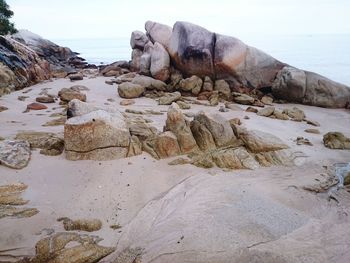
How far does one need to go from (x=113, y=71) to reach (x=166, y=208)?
14.9 m

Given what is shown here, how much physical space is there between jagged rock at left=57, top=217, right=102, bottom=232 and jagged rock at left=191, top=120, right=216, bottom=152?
293 cm

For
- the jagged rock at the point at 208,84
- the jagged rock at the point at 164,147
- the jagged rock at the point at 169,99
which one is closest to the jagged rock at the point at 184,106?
the jagged rock at the point at 169,99

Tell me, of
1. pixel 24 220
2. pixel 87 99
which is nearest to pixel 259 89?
pixel 87 99

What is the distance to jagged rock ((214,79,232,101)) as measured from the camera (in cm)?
1259

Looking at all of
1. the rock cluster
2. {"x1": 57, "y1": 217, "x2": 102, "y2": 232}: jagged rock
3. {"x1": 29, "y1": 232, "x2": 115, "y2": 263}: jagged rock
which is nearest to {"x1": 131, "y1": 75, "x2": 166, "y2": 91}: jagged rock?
the rock cluster

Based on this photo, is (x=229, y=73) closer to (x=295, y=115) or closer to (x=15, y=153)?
(x=295, y=115)

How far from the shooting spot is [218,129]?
6.92 metres

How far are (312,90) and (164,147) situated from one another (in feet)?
27.5

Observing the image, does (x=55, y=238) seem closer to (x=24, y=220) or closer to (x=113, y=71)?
(x=24, y=220)

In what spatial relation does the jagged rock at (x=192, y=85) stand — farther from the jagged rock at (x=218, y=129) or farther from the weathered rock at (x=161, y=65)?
the jagged rock at (x=218, y=129)

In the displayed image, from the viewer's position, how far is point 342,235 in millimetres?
4355

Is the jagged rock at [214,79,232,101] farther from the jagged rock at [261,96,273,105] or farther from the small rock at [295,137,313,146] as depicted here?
the small rock at [295,137,313,146]

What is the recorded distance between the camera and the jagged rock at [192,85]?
514 inches

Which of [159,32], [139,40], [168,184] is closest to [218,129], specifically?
[168,184]
